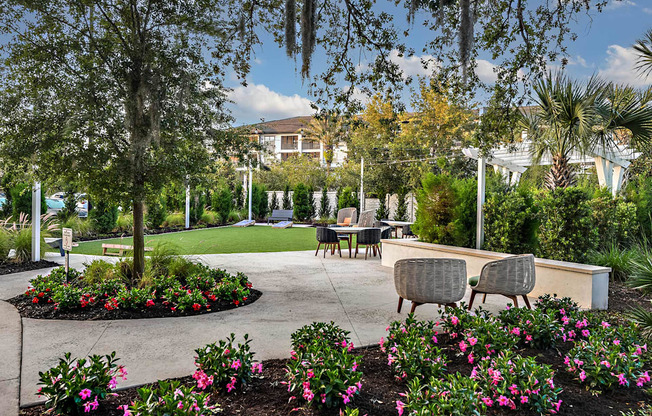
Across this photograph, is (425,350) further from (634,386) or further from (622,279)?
(622,279)

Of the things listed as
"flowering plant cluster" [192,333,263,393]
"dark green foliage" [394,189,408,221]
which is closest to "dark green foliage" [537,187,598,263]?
"flowering plant cluster" [192,333,263,393]

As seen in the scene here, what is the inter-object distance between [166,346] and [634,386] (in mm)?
3365

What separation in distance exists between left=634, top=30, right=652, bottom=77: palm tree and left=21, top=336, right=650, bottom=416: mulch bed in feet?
15.7

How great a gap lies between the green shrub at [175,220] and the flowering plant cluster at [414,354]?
14724 mm

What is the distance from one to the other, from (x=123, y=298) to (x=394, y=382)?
313cm

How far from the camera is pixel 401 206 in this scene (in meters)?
18.1

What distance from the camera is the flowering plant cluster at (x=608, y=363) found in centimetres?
252

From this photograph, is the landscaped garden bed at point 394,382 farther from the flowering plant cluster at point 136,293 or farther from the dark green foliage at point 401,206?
the dark green foliage at point 401,206

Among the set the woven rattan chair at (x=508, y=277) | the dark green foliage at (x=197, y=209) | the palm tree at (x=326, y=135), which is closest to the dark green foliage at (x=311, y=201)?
the dark green foliage at (x=197, y=209)

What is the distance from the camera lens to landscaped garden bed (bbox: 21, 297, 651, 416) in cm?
213

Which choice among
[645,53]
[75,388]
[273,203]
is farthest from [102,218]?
[645,53]

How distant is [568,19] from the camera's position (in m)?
4.89

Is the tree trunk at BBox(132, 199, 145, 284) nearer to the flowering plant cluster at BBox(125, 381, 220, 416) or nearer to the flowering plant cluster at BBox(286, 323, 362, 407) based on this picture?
the flowering plant cluster at BBox(286, 323, 362, 407)

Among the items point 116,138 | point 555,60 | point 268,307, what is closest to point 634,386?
point 268,307
